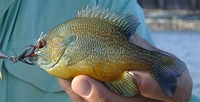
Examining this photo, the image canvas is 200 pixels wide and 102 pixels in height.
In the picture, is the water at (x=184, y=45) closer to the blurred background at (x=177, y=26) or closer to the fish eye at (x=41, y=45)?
the blurred background at (x=177, y=26)

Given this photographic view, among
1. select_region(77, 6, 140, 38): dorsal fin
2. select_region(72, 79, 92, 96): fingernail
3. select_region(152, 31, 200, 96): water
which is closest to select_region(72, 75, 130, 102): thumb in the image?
select_region(72, 79, 92, 96): fingernail

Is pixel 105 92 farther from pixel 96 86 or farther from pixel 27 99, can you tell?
pixel 27 99

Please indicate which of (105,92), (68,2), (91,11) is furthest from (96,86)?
(68,2)

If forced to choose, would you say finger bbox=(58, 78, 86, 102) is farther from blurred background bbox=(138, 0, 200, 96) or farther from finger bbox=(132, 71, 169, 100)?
blurred background bbox=(138, 0, 200, 96)

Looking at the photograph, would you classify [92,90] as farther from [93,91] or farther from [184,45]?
[184,45]

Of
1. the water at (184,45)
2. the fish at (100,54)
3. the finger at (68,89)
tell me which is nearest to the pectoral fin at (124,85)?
the fish at (100,54)
